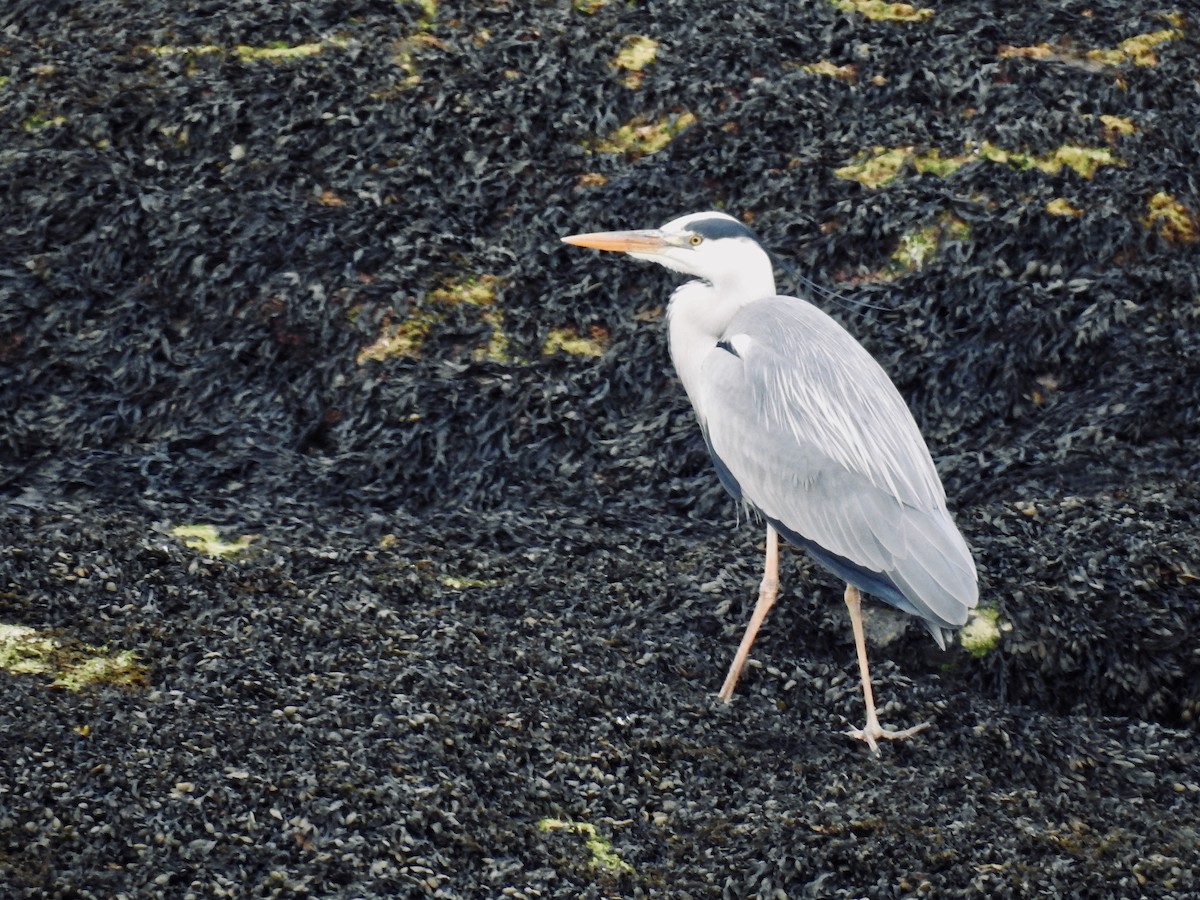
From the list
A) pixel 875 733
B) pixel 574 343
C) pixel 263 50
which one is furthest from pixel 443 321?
pixel 875 733

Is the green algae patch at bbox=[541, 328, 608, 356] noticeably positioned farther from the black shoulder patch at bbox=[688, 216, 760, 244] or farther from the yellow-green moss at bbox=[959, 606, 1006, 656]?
the yellow-green moss at bbox=[959, 606, 1006, 656]

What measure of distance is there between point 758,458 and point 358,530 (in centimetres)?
137

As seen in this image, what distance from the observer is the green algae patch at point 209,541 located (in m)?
4.28

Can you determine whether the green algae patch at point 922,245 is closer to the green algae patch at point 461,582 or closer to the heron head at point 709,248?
the heron head at point 709,248

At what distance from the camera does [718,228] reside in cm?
429

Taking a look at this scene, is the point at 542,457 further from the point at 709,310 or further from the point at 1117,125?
the point at 1117,125

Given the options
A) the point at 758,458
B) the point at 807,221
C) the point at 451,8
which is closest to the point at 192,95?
the point at 451,8

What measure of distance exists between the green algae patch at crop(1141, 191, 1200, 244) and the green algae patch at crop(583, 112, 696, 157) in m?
1.84

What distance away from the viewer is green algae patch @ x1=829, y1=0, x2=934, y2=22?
6.18 metres

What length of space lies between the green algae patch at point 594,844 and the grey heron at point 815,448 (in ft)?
2.46

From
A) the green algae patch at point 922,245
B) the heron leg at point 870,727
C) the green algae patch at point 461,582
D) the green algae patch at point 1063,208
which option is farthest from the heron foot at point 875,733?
the green algae patch at point 1063,208

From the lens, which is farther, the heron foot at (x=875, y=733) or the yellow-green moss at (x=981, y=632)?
the yellow-green moss at (x=981, y=632)

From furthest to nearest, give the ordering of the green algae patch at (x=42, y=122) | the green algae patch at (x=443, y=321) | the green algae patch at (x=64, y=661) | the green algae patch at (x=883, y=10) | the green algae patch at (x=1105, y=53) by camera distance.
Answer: the green algae patch at (x=883, y=10) < the green algae patch at (x=1105, y=53) < the green algae patch at (x=42, y=122) < the green algae patch at (x=443, y=321) < the green algae patch at (x=64, y=661)

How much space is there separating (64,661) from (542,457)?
1926 millimetres
